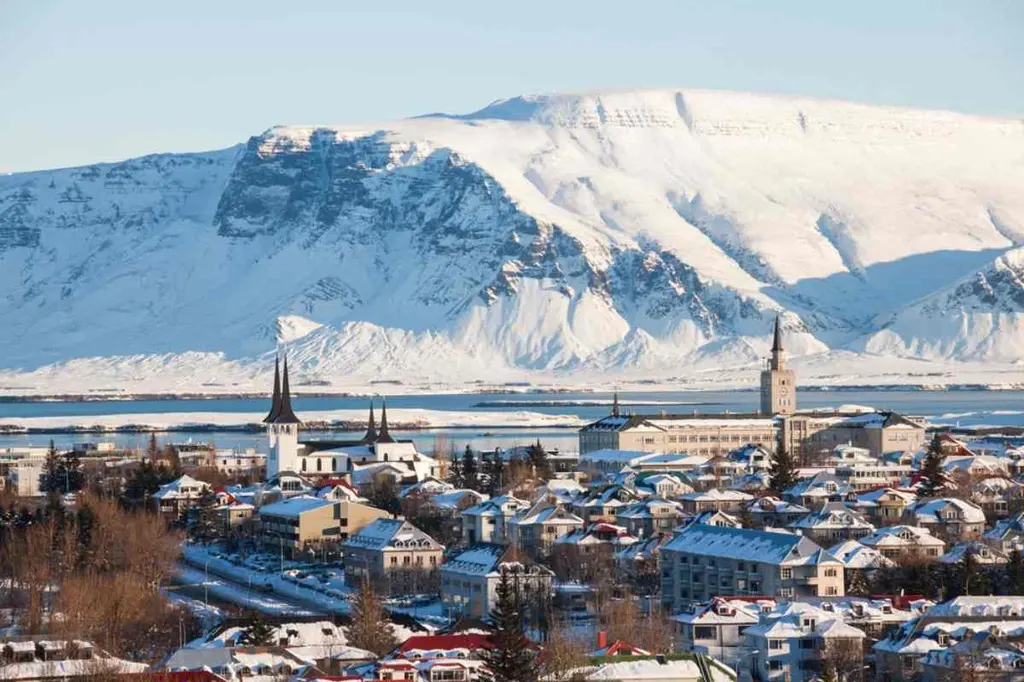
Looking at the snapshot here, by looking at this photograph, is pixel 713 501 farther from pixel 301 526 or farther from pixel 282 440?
pixel 282 440

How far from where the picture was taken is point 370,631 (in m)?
60.6

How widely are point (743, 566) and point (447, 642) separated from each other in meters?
17.5

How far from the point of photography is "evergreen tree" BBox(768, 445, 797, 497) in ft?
340

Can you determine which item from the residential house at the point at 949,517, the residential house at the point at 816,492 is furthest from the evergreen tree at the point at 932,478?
the residential house at the point at 949,517

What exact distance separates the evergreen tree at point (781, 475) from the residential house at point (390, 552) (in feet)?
70.2

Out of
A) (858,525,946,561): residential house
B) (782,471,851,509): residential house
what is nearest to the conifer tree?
(858,525,946,561): residential house

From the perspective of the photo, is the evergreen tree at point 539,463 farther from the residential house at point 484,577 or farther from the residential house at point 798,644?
the residential house at point 798,644

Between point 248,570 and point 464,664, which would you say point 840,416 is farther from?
point 464,664

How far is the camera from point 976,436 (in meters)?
155

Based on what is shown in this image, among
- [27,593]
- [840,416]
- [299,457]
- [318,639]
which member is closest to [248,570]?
[27,593]

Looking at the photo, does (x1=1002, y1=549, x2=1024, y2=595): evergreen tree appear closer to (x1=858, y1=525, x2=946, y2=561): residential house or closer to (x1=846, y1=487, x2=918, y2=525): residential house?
(x1=858, y1=525, x2=946, y2=561): residential house

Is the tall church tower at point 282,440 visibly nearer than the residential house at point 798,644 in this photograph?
No

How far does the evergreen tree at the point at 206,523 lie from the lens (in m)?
95.9

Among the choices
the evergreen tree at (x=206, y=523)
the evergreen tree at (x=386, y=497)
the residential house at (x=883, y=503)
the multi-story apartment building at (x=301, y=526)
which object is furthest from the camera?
the evergreen tree at (x=386, y=497)
